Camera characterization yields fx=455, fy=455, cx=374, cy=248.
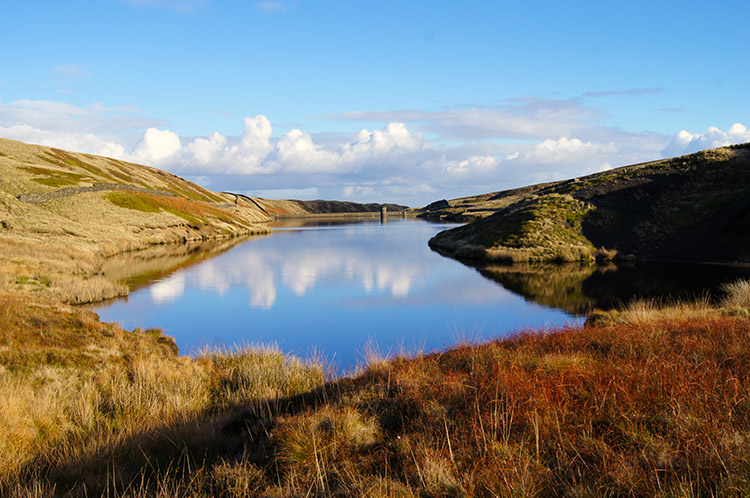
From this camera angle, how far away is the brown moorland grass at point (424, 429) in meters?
4.62

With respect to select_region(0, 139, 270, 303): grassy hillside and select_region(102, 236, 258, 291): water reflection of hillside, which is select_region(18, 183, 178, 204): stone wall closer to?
select_region(0, 139, 270, 303): grassy hillside

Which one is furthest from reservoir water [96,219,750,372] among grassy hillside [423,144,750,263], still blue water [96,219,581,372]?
grassy hillside [423,144,750,263]

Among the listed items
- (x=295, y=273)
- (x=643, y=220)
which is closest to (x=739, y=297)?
(x=295, y=273)

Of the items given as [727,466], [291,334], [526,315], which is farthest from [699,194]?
[727,466]

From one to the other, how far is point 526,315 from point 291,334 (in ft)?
38.5

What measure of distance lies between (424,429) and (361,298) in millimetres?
22048

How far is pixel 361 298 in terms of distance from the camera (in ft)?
91.2

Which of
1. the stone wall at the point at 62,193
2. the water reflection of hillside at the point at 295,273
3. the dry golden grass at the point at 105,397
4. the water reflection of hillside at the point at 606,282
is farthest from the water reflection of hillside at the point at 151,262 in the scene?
the water reflection of hillside at the point at 606,282

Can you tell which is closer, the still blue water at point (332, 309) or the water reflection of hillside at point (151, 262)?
the still blue water at point (332, 309)

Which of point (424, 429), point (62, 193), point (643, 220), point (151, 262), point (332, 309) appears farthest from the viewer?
point (62, 193)

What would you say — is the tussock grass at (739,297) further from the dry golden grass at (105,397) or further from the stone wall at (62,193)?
the stone wall at (62,193)

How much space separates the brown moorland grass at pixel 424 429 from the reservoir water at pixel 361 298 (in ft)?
17.7

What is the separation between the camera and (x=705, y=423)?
5.15 m

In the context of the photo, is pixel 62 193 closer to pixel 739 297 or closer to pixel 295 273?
pixel 295 273
